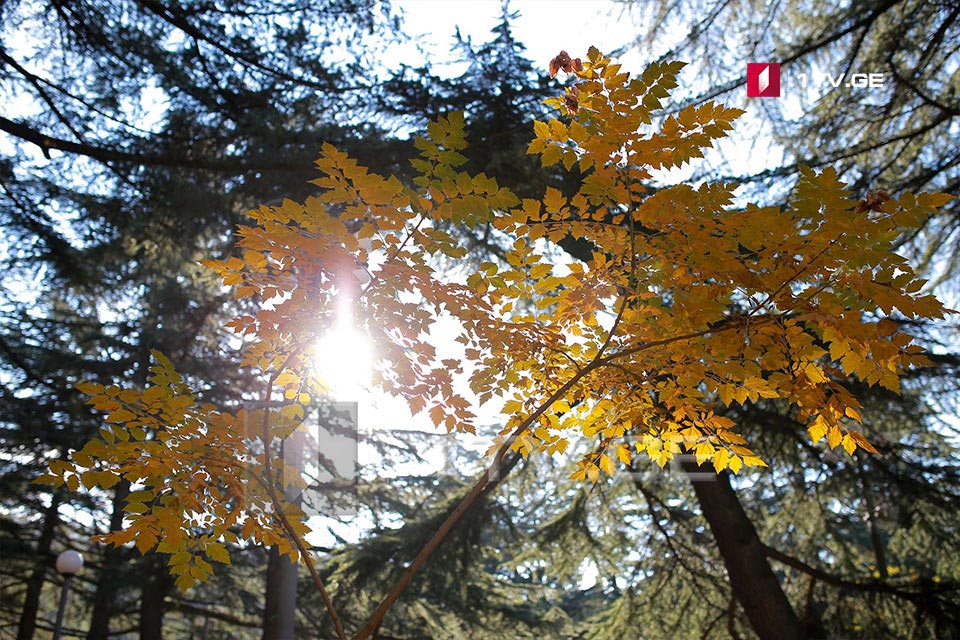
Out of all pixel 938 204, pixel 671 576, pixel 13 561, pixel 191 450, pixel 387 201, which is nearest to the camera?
pixel 938 204

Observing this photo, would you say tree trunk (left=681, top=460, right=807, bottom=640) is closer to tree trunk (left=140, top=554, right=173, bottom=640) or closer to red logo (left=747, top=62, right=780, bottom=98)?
red logo (left=747, top=62, right=780, bottom=98)

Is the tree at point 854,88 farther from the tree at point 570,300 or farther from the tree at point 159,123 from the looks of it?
the tree at point 570,300

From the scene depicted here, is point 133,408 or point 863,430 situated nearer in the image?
point 133,408

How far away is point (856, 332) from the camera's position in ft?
5.04

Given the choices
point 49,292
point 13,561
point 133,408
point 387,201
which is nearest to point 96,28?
point 49,292

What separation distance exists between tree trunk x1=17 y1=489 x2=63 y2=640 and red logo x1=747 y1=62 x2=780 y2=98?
819cm

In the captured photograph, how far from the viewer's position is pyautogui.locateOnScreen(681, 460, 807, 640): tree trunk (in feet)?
13.1

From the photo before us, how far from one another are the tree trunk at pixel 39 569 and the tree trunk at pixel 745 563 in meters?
7.22

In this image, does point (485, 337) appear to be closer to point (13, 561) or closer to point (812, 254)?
point (812, 254)

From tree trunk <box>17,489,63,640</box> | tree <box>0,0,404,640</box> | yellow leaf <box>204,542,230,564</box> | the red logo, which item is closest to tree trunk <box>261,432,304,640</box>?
tree <box>0,0,404,640</box>

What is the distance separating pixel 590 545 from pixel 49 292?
558 centimetres

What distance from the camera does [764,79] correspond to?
15.3 feet

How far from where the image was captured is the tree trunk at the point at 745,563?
4.00 m

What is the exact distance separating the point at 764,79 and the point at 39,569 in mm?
8990
